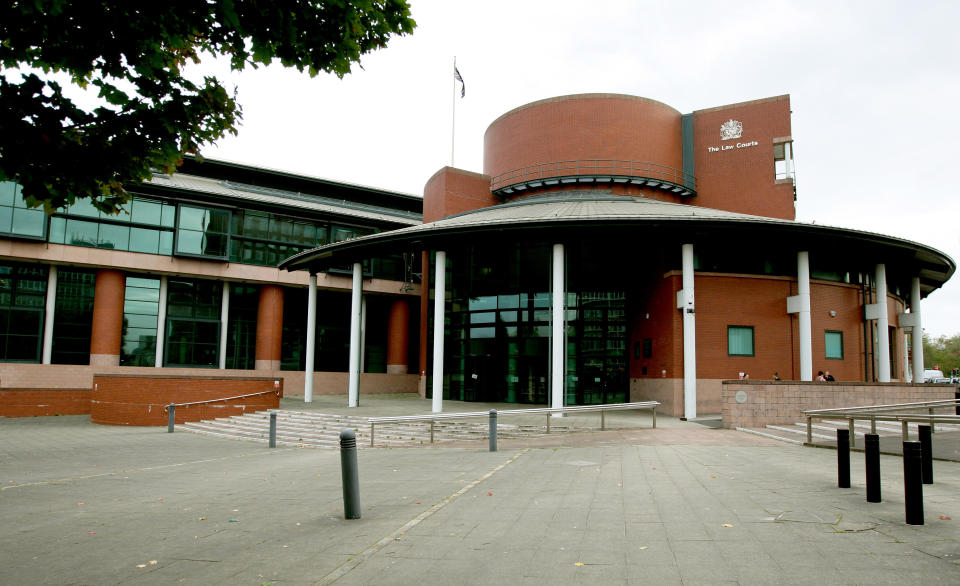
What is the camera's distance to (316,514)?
7.08 metres

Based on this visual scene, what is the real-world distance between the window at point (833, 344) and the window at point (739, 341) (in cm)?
318

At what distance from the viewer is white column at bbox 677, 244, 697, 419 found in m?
19.9

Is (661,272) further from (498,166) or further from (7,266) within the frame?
(7,266)

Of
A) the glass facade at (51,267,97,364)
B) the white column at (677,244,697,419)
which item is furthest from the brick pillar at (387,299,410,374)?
the white column at (677,244,697,419)

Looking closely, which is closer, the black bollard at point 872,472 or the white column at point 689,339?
the black bollard at point 872,472

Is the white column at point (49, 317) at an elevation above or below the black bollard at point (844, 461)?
above

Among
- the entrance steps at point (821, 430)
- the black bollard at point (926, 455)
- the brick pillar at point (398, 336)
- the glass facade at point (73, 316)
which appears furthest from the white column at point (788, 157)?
the glass facade at point (73, 316)

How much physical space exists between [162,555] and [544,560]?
3281 millimetres

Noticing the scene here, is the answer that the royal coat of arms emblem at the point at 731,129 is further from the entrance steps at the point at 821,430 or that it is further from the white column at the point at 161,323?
the white column at the point at 161,323

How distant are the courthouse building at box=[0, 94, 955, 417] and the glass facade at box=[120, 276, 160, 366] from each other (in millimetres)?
69

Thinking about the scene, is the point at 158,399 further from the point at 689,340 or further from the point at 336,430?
the point at 689,340

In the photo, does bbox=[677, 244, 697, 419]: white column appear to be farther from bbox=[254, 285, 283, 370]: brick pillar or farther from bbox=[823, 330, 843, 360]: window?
bbox=[254, 285, 283, 370]: brick pillar

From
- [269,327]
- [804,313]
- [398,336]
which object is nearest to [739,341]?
[804,313]

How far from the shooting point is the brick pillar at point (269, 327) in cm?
3369
